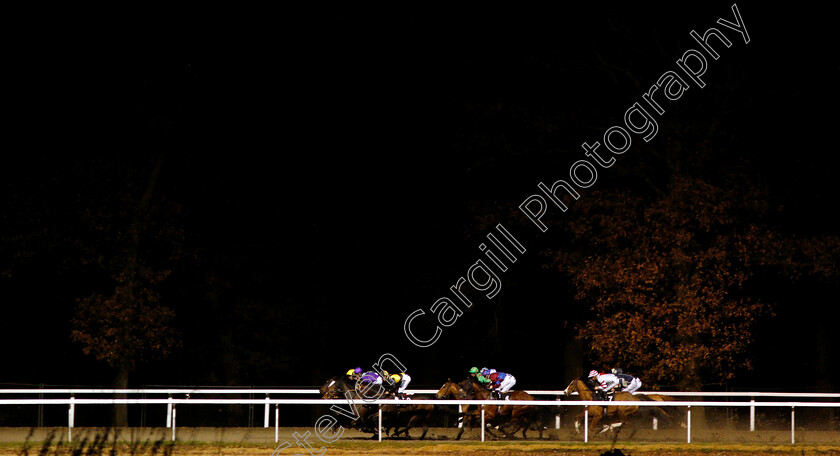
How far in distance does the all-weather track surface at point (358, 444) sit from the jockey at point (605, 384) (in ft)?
2.56

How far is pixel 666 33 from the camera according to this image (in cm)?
2436

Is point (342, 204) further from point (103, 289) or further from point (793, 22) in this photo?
point (793, 22)

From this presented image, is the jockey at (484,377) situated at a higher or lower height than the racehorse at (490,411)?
higher

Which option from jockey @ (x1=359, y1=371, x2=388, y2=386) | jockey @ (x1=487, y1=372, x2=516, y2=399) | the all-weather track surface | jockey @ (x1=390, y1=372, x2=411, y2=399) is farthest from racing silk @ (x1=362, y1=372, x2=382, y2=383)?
jockey @ (x1=487, y1=372, x2=516, y2=399)

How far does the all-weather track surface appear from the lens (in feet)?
54.0

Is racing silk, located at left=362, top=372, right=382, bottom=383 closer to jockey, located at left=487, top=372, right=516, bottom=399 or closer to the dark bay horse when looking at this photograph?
the dark bay horse

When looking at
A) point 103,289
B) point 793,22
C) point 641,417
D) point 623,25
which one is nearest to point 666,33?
point 623,25

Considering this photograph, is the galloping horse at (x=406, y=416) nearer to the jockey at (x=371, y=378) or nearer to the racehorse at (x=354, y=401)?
the racehorse at (x=354, y=401)

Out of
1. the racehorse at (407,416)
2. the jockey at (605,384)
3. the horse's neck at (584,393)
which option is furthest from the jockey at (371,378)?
the jockey at (605,384)

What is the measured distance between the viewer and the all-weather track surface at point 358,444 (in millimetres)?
16453

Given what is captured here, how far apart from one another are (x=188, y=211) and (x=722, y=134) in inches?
543

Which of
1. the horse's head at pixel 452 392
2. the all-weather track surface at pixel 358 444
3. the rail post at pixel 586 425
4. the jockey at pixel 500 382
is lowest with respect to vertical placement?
the all-weather track surface at pixel 358 444

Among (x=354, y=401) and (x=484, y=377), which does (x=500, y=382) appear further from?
(x=354, y=401)

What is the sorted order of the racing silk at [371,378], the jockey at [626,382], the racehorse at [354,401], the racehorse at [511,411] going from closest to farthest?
the racehorse at [354,401] < the racing silk at [371,378] < the racehorse at [511,411] < the jockey at [626,382]
